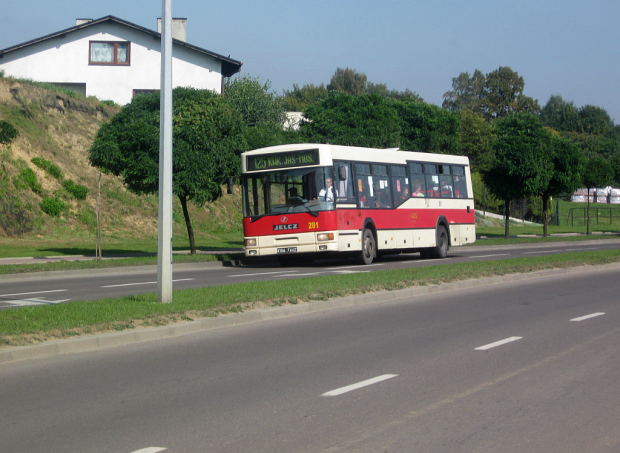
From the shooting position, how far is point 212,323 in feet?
33.5

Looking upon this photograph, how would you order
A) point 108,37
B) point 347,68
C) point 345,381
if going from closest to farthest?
point 345,381 → point 108,37 → point 347,68

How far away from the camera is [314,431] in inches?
211

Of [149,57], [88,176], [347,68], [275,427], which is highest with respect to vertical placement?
[347,68]

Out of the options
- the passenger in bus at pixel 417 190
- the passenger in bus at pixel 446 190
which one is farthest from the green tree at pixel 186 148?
the passenger in bus at pixel 446 190

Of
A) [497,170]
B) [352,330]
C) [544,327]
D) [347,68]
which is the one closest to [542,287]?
[544,327]

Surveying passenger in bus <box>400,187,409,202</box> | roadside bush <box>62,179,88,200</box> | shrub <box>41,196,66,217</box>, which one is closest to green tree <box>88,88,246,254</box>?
passenger in bus <box>400,187,409,202</box>

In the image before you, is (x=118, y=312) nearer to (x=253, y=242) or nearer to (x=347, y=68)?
(x=253, y=242)

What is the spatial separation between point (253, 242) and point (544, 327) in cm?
1281

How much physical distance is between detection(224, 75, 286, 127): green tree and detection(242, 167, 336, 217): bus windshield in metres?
43.7

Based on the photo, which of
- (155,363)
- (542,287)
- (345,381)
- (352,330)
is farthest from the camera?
(542,287)

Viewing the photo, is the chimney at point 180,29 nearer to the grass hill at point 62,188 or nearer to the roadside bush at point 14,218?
the grass hill at point 62,188

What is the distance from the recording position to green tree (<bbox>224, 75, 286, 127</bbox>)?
221ft

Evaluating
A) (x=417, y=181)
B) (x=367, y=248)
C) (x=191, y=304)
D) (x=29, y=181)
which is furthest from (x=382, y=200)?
(x=29, y=181)

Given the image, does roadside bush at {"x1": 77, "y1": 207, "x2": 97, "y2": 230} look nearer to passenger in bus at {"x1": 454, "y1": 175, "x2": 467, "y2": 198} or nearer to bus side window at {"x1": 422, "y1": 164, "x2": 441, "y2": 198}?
bus side window at {"x1": 422, "y1": 164, "x2": 441, "y2": 198}
